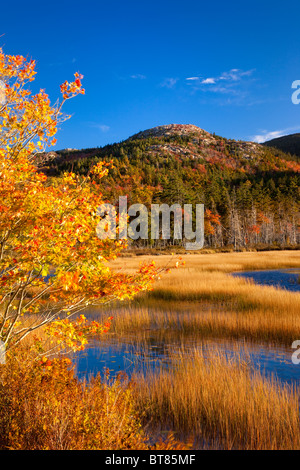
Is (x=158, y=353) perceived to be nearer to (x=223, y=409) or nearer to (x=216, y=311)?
(x=223, y=409)

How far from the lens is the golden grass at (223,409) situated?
515 centimetres

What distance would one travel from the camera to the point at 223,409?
5871 mm

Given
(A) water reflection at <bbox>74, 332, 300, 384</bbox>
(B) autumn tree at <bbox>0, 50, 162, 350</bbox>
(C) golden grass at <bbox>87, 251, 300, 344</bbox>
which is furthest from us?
(C) golden grass at <bbox>87, 251, 300, 344</bbox>

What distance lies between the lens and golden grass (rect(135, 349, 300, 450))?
515 cm

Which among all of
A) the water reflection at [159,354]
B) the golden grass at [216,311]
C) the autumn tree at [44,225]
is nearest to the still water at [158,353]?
the water reflection at [159,354]

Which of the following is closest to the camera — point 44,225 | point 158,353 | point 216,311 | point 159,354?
point 44,225

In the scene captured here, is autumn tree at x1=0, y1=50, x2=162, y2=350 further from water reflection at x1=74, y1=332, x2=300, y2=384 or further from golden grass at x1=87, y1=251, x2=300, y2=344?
golden grass at x1=87, y1=251, x2=300, y2=344

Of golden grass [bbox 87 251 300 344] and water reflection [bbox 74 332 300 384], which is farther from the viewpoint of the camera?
golden grass [bbox 87 251 300 344]

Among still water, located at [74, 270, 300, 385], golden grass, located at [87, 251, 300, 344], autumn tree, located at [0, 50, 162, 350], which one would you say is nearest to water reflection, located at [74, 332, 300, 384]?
still water, located at [74, 270, 300, 385]

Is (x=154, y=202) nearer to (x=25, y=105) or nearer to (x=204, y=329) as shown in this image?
(x=204, y=329)

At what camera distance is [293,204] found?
85750mm

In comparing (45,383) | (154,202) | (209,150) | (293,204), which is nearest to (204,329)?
(45,383)

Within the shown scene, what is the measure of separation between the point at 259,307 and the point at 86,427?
40.4 feet

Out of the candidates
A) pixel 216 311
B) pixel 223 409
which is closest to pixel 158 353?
pixel 223 409
